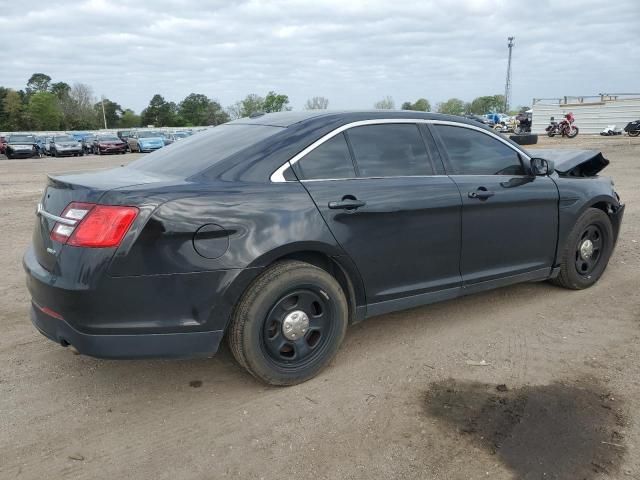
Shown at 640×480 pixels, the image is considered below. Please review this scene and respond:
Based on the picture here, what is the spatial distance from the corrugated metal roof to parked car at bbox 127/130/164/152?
85.5 ft

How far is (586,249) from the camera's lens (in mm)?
5078

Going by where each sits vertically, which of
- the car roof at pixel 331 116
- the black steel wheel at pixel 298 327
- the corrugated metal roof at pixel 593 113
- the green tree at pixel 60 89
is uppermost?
the green tree at pixel 60 89

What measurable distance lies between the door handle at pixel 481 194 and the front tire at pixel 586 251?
1166 millimetres

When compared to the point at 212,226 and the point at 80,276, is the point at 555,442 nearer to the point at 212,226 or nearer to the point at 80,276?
the point at 212,226

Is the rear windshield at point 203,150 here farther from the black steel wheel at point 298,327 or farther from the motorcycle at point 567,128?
the motorcycle at point 567,128

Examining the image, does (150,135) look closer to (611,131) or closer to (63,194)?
(611,131)

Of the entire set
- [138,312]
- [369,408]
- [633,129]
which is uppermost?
[633,129]

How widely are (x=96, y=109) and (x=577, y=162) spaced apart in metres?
112

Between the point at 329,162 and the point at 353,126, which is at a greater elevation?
the point at 353,126

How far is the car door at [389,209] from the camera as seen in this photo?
347 cm

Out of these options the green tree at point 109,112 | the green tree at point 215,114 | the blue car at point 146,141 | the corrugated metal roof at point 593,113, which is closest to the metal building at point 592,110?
the corrugated metal roof at point 593,113

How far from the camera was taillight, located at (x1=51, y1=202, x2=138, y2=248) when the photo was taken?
282 centimetres

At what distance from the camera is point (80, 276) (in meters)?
2.84

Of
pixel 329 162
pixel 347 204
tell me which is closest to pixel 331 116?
pixel 329 162
